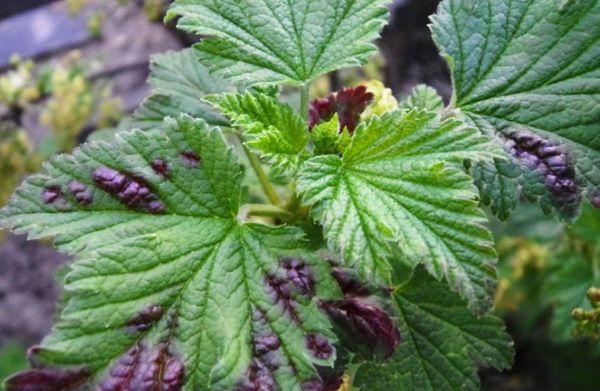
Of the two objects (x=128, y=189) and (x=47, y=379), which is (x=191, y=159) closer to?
(x=128, y=189)

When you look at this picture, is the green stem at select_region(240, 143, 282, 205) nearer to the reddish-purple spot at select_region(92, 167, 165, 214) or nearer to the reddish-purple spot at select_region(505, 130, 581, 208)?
the reddish-purple spot at select_region(92, 167, 165, 214)

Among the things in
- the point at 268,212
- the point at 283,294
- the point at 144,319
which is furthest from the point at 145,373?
the point at 268,212

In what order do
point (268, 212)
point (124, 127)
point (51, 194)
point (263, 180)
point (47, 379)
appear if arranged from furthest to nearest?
point (124, 127)
point (263, 180)
point (268, 212)
point (51, 194)
point (47, 379)

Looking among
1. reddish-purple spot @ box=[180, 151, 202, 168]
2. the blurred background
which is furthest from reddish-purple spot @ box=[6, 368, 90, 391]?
the blurred background

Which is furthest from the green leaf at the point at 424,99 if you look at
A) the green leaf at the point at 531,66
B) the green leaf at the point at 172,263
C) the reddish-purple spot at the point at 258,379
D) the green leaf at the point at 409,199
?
the reddish-purple spot at the point at 258,379

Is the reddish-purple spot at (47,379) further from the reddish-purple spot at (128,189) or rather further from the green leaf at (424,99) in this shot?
the green leaf at (424,99)

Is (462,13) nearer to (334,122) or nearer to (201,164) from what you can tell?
(334,122)
